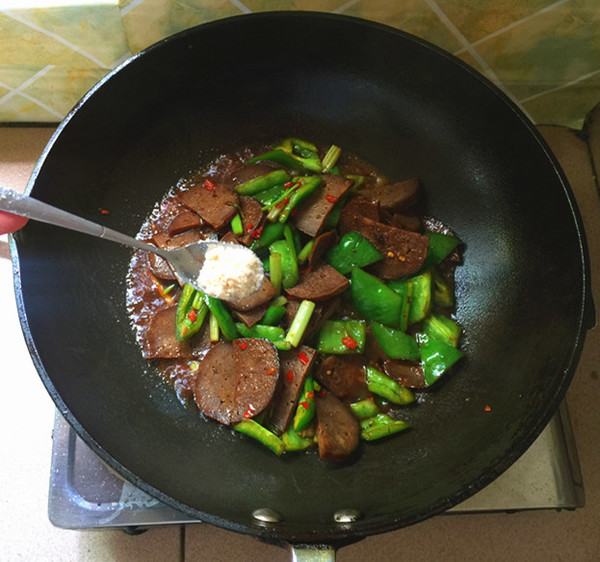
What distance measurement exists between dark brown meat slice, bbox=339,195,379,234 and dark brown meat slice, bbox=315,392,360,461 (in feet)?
1.38

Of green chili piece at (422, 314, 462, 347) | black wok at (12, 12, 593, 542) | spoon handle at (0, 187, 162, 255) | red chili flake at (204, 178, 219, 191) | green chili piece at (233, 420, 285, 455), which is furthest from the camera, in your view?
red chili flake at (204, 178, 219, 191)

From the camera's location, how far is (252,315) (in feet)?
4.36

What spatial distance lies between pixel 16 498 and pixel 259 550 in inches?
24.2

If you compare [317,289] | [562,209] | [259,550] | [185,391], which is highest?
[562,209]

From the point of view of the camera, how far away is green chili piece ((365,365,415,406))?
1.30 metres

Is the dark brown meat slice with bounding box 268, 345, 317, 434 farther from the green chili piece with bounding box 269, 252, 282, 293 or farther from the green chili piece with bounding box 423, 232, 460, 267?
the green chili piece with bounding box 423, 232, 460, 267

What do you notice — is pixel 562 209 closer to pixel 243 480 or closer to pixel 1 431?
pixel 243 480

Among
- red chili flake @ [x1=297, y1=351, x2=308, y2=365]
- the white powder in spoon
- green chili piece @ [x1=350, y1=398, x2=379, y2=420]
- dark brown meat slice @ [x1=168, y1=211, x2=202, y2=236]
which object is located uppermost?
dark brown meat slice @ [x1=168, y1=211, x2=202, y2=236]

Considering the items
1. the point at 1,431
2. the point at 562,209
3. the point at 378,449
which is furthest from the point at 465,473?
the point at 1,431

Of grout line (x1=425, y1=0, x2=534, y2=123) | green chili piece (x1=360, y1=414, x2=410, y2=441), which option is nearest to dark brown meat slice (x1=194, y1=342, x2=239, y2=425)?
green chili piece (x1=360, y1=414, x2=410, y2=441)

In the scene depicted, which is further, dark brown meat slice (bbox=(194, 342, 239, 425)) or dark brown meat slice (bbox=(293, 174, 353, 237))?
dark brown meat slice (bbox=(293, 174, 353, 237))

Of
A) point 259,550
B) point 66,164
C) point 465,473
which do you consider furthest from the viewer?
point 259,550

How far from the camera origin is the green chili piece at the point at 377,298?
1315 millimetres

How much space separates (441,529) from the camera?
135cm
